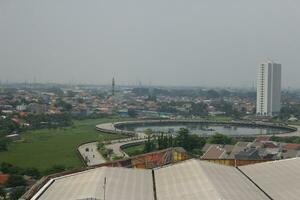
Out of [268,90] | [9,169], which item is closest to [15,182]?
[9,169]

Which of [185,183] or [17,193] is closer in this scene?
[185,183]

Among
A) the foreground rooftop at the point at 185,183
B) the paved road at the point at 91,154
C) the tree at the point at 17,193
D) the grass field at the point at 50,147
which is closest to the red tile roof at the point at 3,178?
the tree at the point at 17,193

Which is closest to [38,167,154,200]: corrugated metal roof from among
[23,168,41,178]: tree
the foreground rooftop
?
the foreground rooftop

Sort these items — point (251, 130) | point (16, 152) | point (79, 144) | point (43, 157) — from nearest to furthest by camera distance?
point (43, 157) → point (16, 152) → point (79, 144) → point (251, 130)

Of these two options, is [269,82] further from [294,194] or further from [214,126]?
[294,194]

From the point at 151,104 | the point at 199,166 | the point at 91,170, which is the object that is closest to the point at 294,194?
the point at 199,166

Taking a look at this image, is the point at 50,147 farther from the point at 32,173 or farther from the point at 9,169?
the point at 32,173
